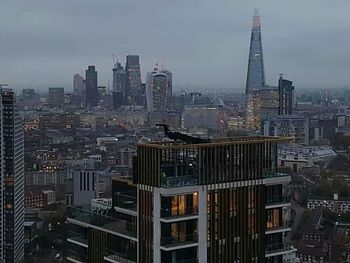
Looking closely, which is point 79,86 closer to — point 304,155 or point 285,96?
point 285,96

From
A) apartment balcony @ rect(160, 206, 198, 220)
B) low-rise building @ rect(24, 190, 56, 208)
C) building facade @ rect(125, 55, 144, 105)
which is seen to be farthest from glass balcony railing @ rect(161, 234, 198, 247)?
building facade @ rect(125, 55, 144, 105)

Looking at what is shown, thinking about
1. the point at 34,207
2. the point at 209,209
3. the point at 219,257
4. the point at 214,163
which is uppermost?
the point at 214,163

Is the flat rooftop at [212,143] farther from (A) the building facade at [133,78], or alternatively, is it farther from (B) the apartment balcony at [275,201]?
(A) the building facade at [133,78]

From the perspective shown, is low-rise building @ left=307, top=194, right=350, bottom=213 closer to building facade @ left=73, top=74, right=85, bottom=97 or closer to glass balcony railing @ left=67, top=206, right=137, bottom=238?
glass balcony railing @ left=67, top=206, right=137, bottom=238

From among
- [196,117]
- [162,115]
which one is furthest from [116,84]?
→ [196,117]

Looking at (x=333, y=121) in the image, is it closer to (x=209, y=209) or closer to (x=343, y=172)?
(x=343, y=172)

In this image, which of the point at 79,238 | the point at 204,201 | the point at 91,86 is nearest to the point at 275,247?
the point at 204,201

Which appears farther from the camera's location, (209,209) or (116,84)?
(116,84)
